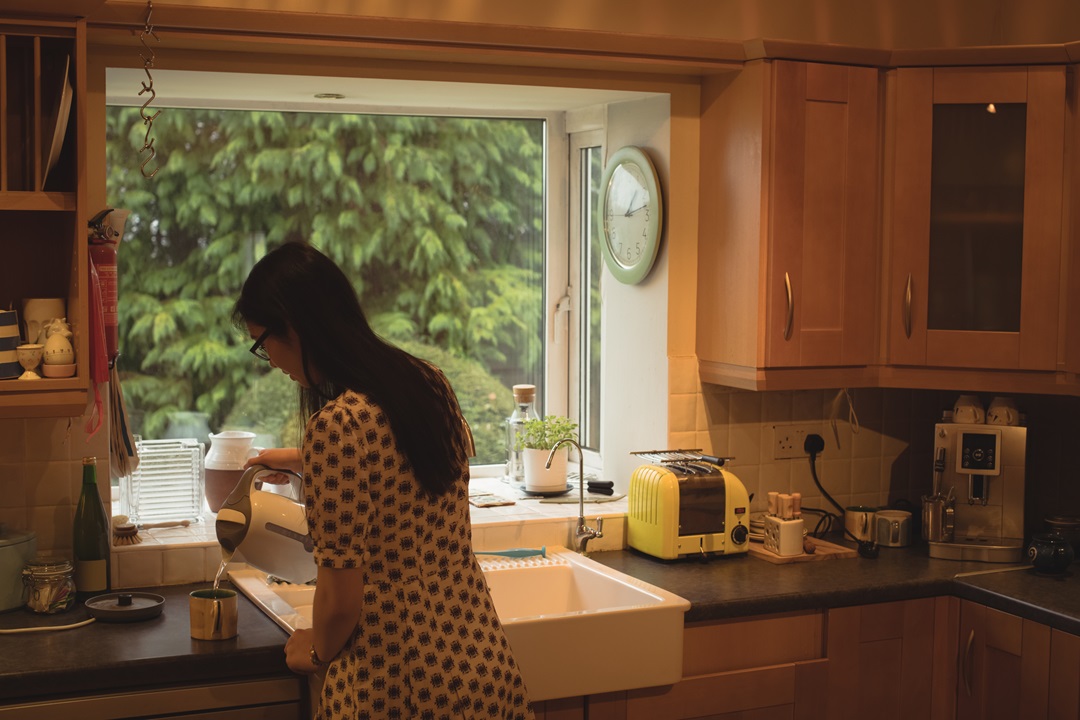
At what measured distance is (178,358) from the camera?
10.3ft

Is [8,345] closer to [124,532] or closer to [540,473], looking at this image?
[124,532]

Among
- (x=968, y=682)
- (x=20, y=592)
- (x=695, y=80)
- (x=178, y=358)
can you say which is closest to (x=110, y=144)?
(x=178, y=358)

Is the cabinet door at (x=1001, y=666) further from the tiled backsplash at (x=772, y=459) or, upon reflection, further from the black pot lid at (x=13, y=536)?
the black pot lid at (x=13, y=536)

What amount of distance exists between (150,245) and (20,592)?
102 centimetres

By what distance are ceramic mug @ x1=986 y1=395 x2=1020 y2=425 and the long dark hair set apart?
69.8 inches

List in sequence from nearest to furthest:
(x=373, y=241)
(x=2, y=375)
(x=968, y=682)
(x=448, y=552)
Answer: (x=448, y=552) → (x=2, y=375) → (x=968, y=682) → (x=373, y=241)

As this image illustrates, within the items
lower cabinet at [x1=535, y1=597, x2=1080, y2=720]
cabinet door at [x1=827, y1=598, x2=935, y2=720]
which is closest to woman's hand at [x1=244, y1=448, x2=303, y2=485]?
lower cabinet at [x1=535, y1=597, x2=1080, y2=720]

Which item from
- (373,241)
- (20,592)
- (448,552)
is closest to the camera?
(448,552)

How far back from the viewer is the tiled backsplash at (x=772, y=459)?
103 inches

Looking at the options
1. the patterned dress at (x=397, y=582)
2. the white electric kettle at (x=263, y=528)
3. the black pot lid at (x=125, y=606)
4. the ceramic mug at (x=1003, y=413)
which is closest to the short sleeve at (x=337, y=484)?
the patterned dress at (x=397, y=582)

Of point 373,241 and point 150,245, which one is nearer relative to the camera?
point 150,245

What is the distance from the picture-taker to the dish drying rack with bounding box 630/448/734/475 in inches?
115

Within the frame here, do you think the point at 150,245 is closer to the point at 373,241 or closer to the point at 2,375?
the point at 373,241

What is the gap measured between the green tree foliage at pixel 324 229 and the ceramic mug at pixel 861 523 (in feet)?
3.36
